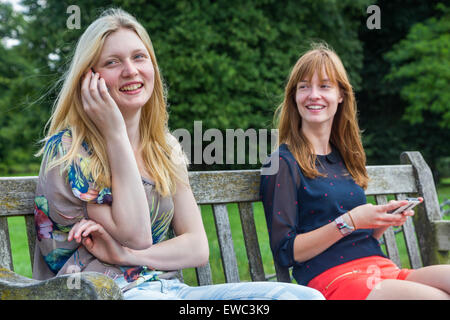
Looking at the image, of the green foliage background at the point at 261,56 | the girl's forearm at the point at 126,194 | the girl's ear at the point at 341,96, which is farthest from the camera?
the green foliage background at the point at 261,56

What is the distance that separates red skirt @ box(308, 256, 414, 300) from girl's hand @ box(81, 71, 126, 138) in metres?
1.24

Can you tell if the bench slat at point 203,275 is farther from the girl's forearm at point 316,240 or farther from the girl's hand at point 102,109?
the girl's hand at point 102,109

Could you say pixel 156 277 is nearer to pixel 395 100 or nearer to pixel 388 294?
pixel 388 294

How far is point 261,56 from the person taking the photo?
42.7 feet

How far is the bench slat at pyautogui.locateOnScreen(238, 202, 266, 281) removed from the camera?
9.25 feet

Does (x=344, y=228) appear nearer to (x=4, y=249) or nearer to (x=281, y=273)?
(x=281, y=273)

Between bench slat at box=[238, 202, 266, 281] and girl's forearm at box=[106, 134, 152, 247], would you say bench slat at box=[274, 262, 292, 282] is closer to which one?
bench slat at box=[238, 202, 266, 281]

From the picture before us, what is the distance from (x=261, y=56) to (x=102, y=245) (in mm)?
11354

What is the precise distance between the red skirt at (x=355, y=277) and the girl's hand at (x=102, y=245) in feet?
3.35

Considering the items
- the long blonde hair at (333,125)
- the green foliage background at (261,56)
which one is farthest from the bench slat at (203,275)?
the green foliage background at (261,56)

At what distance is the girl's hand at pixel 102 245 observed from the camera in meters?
2.06

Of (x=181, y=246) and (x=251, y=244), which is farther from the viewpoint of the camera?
(x=251, y=244)

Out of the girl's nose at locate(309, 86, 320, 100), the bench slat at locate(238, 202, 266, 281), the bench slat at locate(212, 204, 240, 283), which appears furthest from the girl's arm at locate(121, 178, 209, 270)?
the girl's nose at locate(309, 86, 320, 100)

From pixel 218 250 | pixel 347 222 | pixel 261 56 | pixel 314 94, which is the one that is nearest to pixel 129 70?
pixel 314 94
